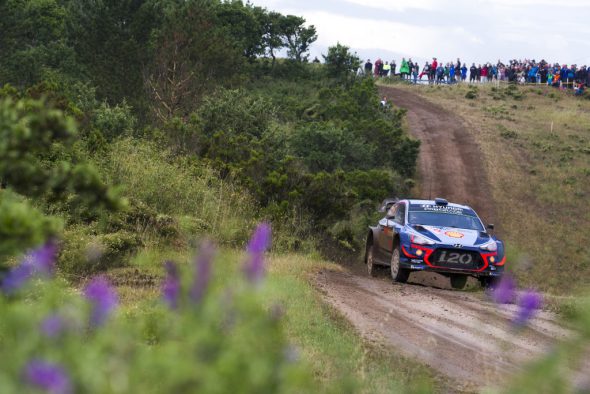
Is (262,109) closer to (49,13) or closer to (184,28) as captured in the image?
(184,28)

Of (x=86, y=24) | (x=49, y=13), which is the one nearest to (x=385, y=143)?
(x=86, y=24)

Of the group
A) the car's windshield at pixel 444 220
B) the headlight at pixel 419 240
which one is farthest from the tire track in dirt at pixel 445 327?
the car's windshield at pixel 444 220

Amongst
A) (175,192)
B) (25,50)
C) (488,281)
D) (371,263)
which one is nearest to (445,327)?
(488,281)

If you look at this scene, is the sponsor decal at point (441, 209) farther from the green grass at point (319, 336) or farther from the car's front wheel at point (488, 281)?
the green grass at point (319, 336)

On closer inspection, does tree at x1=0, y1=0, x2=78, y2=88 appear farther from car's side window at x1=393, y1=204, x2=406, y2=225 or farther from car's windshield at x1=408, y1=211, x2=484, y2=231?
car's windshield at x1=408, y1=211, x2=484, y2=231

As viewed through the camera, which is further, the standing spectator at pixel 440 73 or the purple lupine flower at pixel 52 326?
the standing spectator at pixel 440 73

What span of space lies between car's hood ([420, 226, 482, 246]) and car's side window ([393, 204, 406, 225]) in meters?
0.90

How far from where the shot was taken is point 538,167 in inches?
1740

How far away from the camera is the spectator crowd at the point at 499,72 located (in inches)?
2662

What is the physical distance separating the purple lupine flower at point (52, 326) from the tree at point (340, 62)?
53727 millimetres

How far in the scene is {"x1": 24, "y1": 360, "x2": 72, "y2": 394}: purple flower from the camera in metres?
2.52

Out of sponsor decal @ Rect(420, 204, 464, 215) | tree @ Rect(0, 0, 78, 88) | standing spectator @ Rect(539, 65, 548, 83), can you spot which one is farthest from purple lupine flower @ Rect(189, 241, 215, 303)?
standing spectator @ Rect(539, 65, 548, 83)

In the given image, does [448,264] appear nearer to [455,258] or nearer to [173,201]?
[455,258]

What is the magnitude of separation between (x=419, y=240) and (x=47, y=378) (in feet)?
47.3
